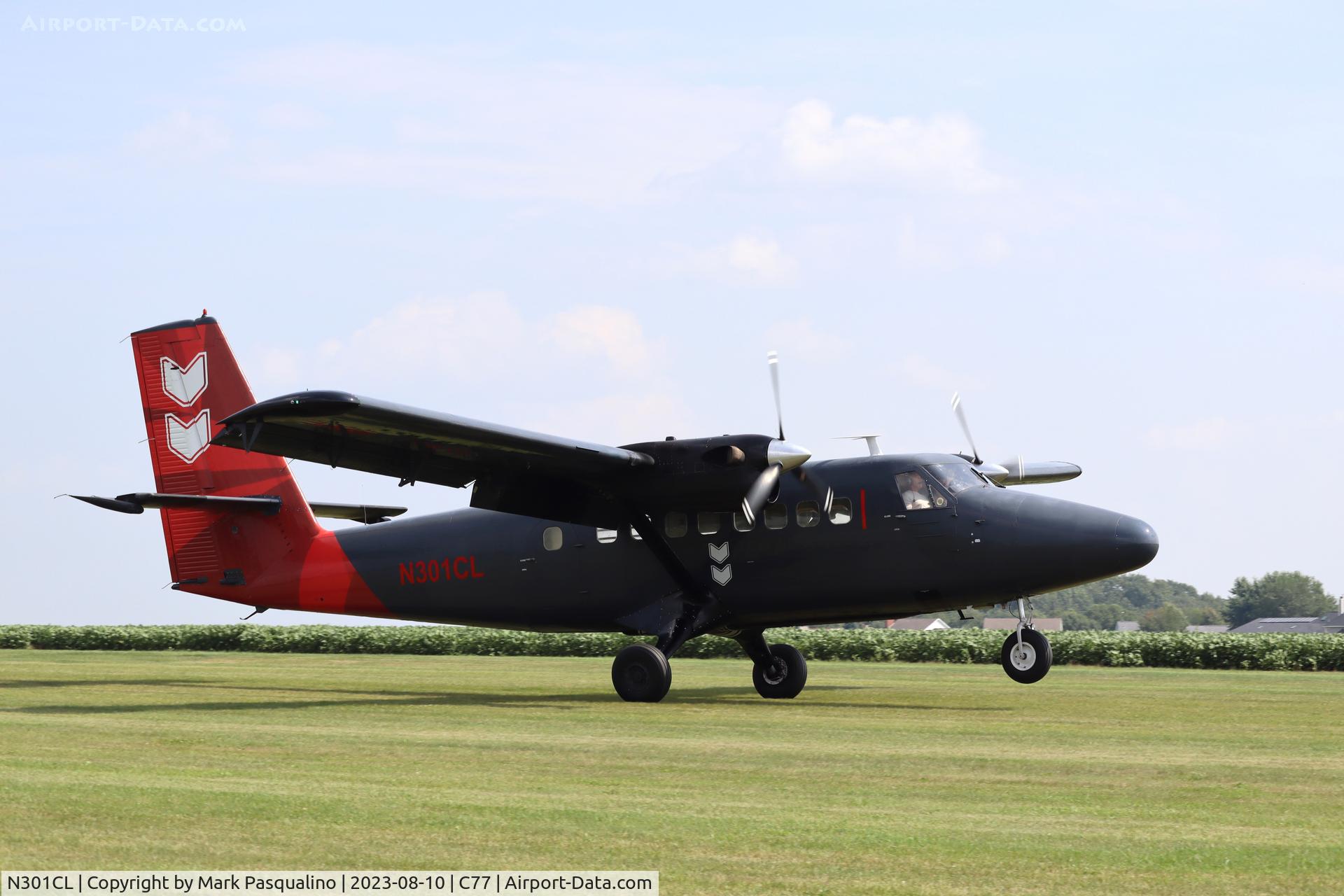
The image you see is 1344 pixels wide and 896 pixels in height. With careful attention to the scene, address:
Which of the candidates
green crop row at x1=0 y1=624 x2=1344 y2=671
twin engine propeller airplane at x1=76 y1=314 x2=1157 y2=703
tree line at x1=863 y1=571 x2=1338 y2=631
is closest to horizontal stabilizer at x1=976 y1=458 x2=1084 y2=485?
twin engine propeller airplane at x1=76 y1=314 x2=1157 y2=703

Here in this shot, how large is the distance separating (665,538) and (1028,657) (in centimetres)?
535

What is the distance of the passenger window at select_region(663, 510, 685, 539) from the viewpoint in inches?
821

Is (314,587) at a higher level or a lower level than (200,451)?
lower

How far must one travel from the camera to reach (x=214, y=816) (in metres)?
9.33

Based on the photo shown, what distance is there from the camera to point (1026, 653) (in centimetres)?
2019

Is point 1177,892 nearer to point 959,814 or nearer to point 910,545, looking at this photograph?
point 959,814

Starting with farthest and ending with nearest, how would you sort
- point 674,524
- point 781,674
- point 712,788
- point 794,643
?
1. point 794,643
2. point 781,674
3. point 674,524
4. point 712,788

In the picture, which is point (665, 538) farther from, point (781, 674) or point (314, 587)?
point (314, 587)

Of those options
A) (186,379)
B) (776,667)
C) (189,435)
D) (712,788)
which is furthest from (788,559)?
(186,379)

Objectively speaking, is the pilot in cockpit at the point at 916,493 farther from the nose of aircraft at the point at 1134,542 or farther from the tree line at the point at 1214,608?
the tree line at the point at 1214,608

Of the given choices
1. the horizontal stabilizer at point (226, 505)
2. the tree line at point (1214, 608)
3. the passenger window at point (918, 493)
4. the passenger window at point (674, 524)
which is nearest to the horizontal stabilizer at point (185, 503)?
the horizontal stabilizer at point (226, 505)

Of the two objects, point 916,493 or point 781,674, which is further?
point 781,674

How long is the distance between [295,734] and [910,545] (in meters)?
8.56

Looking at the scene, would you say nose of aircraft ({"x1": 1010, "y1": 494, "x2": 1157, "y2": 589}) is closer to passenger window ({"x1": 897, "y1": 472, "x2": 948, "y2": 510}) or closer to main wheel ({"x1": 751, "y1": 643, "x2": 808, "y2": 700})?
passenger window ({"x1": 897, "y1": 472, "x2": 948, "y2": 510})
